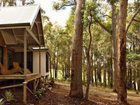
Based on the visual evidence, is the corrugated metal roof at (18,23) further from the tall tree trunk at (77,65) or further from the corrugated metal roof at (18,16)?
the tall tree trunk at (77,65)

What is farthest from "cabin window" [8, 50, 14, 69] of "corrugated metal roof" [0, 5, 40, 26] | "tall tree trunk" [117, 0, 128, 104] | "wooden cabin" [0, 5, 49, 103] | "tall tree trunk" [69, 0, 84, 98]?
"tall tree trunk" [117, 0, 128, 104]

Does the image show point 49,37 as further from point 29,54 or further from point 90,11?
point 90,11

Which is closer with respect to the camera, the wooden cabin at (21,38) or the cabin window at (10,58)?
the wooden cabin at (21,38)

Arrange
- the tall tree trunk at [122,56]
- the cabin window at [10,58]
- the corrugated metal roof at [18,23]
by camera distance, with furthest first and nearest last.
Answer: the cabin window at [10,58], the tall tree trunk at [122,56], the corrugated metal roof at [18,23]

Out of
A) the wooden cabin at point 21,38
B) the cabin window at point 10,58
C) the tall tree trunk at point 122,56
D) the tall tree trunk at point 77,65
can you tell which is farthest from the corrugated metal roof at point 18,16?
the cabin window at point 10,58

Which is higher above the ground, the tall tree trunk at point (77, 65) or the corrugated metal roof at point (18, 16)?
the corrugated metal roof at point (18, 16)

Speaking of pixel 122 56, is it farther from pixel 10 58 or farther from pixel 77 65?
pixel 10 58

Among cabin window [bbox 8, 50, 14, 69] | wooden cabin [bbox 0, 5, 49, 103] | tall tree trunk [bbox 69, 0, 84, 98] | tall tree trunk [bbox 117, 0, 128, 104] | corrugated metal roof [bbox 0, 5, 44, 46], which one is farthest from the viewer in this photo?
cabin window [bbox 8, 50, 14, 69]

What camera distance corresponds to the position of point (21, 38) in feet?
51.8

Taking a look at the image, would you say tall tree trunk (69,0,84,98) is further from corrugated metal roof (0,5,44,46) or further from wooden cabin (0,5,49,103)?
corrugated metal roof (0,5,44,46)

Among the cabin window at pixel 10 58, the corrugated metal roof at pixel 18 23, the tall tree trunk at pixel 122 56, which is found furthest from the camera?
the cabin window at pixel 10 58

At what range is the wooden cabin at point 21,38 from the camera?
36.1ft

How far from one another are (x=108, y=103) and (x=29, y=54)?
32.4ft

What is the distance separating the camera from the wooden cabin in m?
11.0
